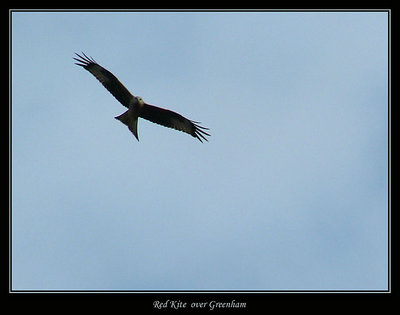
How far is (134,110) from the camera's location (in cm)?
1630

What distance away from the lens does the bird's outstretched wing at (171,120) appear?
1683cm

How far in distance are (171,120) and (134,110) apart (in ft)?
3.68

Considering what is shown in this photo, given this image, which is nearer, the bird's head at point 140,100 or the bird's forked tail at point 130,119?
the bird's forked tail at point 130,119

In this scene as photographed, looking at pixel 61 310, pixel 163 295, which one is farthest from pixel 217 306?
pixel 61 310

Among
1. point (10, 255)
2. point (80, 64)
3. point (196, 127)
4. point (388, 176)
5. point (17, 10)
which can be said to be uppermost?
point (17, 10)

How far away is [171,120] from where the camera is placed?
671 inches

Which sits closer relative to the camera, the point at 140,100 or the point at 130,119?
the point at 130,119

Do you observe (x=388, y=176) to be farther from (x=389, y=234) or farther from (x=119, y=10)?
(x=119, y=10)

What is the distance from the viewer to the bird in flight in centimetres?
1622

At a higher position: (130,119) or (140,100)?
(140,100)

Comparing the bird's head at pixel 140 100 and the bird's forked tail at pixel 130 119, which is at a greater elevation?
the bird's head at pixel 140 100

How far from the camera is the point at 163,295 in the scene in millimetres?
13812

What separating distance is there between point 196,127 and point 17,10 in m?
4.81

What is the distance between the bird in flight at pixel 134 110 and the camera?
16.2m
